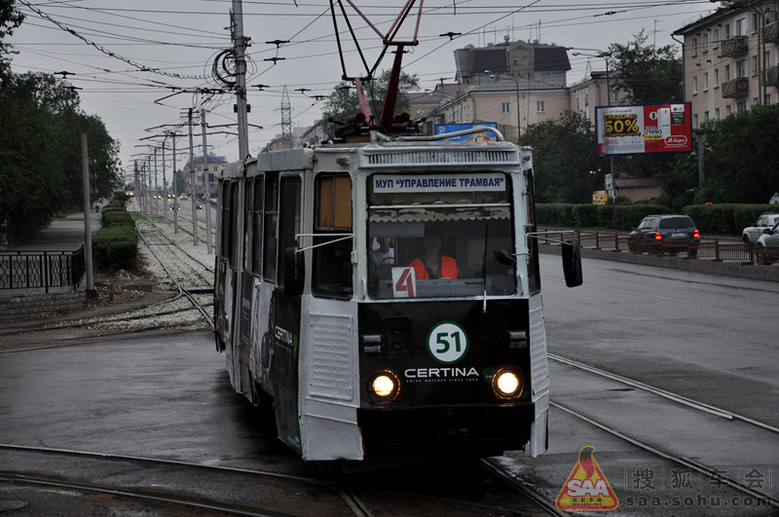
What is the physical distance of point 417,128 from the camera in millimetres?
10867

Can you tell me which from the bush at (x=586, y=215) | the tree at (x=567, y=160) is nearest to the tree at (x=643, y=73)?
the tree at (x=567, y=160)

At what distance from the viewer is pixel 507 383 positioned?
304 inches

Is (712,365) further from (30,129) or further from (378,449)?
(30,129)

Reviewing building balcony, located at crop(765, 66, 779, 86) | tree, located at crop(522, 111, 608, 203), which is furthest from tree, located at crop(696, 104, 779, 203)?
→ tree, located at crop(522, 111, 608, 203)

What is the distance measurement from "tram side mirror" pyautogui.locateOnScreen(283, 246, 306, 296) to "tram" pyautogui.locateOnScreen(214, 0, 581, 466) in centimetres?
1

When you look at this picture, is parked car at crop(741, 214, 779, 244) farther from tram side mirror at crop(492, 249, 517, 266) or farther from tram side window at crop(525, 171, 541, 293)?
tram side mirror at crop(492, 249, 517, 266)

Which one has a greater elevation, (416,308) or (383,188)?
(383,188)

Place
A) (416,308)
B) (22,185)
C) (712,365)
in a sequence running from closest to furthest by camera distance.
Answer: (416,308) < (712,365) < (22,185)

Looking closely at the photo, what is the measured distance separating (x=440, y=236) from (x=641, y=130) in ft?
172

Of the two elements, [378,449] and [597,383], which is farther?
[597,383]

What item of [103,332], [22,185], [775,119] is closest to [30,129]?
[22,185]

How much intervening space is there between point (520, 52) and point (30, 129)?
10129 centimetres

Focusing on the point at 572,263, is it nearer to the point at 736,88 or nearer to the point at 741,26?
the point at 736,88

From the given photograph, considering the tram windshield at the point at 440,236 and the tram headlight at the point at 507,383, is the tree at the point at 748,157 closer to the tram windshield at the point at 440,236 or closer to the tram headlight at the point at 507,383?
the tram windshield at the point at 440,236
